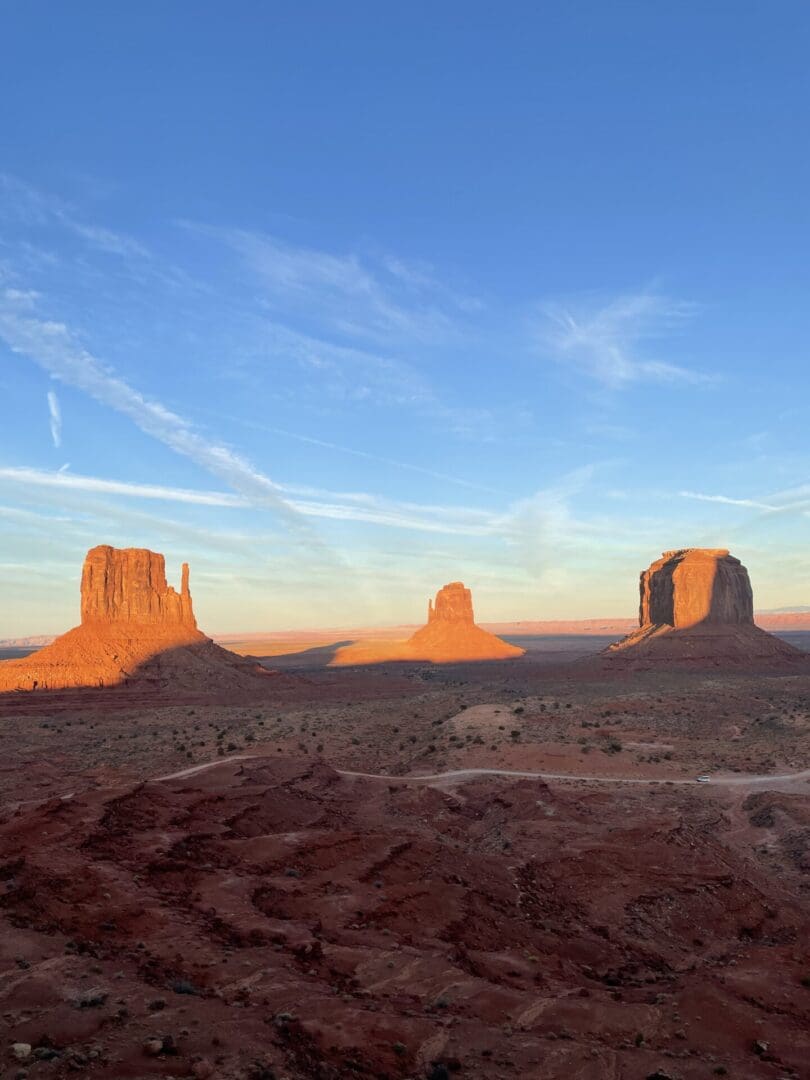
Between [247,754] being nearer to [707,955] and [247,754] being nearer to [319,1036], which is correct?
[707,955]

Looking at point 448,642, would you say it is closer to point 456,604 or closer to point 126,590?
point 456,604

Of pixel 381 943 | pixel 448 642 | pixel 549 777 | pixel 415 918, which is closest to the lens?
pixel 381 943

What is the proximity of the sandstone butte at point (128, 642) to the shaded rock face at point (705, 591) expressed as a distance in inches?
2527

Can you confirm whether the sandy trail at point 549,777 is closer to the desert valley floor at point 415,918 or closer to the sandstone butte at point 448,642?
the desert valley floor at point 415,918

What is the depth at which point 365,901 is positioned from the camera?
1734 cm

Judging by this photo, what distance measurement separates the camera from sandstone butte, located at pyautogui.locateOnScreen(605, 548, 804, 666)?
99250 mm

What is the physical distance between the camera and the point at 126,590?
94.7 m

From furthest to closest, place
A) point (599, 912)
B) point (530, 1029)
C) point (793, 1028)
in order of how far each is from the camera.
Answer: point (599, 912), point (793, 1028), point (530, 1029)

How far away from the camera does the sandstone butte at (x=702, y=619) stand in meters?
99.2

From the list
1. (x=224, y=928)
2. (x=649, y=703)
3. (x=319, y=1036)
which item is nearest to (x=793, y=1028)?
(x=319, y=1036)

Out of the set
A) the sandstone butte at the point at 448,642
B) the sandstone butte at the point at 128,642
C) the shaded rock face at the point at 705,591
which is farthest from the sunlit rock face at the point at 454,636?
the sandstone butte at the point at 128,642

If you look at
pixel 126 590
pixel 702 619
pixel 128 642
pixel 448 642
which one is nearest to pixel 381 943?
pixel 128 642

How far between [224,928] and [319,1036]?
495 centimetres

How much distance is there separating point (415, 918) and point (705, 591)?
10289 centimetres
